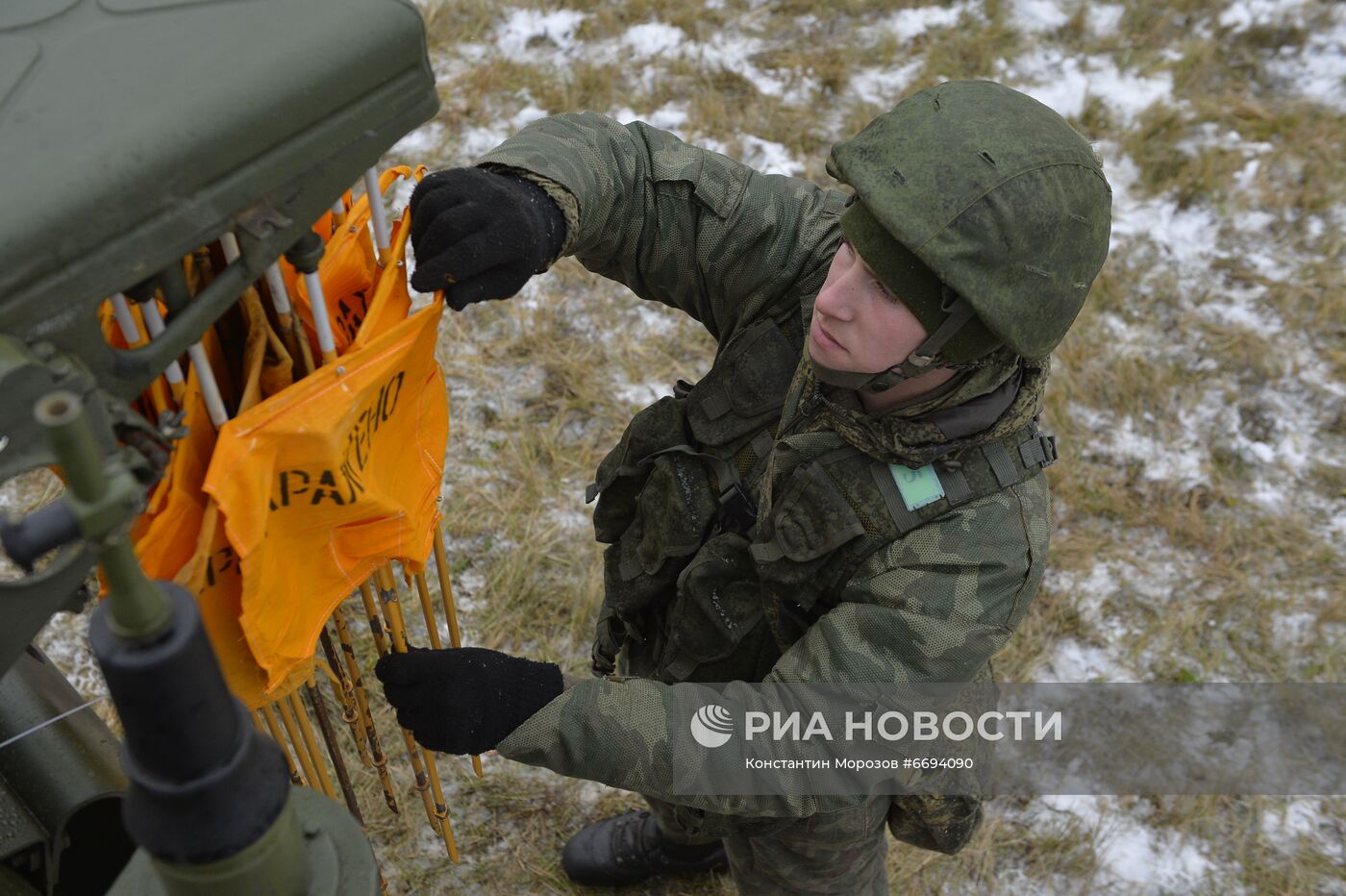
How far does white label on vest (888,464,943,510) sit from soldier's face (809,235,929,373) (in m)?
0.22

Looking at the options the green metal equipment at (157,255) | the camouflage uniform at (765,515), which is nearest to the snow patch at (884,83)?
the camouflage uniform at (765,515)

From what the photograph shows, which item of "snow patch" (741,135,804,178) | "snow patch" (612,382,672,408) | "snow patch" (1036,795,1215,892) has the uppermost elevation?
"snow patch" (741,135,804,178)

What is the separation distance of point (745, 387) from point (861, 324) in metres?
0.46

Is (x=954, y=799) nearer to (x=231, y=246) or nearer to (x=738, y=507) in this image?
(x=738, y=507)

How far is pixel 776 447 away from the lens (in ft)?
7.45

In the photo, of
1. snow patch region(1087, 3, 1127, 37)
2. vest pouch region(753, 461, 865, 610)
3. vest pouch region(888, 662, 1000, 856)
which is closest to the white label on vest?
vest pouch region(753, 461, 865, 610)

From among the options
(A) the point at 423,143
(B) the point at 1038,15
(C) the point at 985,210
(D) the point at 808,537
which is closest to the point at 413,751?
(D) the point at 808,537

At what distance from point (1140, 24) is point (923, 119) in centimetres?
498

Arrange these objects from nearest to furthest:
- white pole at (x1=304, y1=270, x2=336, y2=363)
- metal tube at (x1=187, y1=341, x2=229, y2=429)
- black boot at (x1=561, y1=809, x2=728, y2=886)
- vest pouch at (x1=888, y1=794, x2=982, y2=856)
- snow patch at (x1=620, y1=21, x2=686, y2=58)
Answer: metal tube at (x1=187, y1=341, x2=229, y2=429)
white pole at (x1=304, y1=270, x2=336, y2=363)
vest pouch at (x1=888, y1=794, x2=982, y2=856)
black boot at (x1=561, y1=809, x2=728, y2=886)
snow patch at (x1=620, y1=21, x2=686, y2=58)

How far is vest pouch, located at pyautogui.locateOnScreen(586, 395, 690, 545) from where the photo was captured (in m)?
2.56

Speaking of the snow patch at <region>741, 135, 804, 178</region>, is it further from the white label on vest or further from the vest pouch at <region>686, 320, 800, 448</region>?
the white label on vest

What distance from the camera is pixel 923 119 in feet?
6.48

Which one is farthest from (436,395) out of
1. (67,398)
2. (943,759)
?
(943,759)

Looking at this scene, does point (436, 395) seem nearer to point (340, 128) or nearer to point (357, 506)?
point (357, 506)
